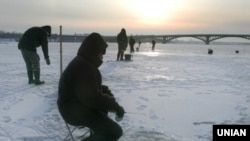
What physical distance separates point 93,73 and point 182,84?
295 inches

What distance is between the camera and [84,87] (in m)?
3.64

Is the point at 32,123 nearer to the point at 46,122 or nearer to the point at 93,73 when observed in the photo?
the point at 46,122

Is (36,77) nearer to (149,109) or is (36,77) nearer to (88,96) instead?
(149,109)

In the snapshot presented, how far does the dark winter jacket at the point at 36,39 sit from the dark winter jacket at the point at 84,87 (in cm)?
559

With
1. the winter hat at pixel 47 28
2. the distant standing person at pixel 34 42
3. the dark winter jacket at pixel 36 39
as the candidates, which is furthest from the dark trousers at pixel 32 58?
the winter hat at pixel 47 28

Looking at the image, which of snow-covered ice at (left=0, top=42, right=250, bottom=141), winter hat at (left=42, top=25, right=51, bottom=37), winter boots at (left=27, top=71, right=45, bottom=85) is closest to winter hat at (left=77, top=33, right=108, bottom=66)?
snow-covered ice at (left=0, top=42, right=250, bottom=141)

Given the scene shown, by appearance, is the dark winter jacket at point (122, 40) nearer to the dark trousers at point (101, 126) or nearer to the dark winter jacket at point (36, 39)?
the dark winter jacket at point (36, 39)

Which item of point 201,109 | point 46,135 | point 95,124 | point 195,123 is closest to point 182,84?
point 201,109

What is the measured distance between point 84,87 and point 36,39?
20.2 feet

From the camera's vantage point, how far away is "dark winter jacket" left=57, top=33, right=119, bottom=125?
367cm

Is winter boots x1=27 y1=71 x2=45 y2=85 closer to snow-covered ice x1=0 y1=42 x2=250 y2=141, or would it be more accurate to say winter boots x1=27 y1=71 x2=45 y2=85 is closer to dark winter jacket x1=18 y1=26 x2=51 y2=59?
snow-covered ice x1=0 y1=42 x2=250 y2=141

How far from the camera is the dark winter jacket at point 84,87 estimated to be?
144 inches

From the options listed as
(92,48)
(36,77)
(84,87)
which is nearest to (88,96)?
(84,87)

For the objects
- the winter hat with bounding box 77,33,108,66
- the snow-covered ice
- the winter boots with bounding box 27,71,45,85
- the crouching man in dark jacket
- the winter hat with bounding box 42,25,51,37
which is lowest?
the snow-covered ice
